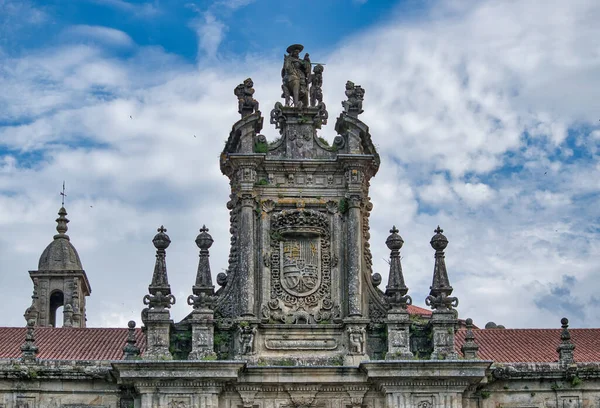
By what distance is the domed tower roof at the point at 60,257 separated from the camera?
127 ft

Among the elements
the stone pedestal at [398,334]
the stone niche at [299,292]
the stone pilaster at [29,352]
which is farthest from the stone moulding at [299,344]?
the stone pilaster at [29,352]

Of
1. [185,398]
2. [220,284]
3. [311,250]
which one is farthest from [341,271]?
[185,398]

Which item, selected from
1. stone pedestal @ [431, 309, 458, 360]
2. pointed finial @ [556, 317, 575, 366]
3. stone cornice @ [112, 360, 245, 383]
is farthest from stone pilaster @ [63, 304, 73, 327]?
pointed finial @ [556, 317, 575, 366]

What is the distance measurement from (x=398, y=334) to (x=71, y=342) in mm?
8319

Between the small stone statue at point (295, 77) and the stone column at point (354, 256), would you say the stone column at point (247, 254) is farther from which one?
the small stone statue at point (295, 77)

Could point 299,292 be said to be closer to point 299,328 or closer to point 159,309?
point 299,328

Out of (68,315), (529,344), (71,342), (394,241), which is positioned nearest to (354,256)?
(394,241)

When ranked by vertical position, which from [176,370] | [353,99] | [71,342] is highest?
[353,99]

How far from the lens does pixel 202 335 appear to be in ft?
94.6

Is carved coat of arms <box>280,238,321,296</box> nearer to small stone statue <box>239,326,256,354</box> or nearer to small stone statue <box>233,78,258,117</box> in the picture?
small stone statue <box>239,326,256,354</box>

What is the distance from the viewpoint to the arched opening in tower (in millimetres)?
38844

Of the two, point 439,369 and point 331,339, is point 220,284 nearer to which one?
point 331,339

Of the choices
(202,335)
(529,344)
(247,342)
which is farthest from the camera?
(529,344)

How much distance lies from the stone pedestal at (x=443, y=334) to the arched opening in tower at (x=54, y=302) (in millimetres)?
14005
